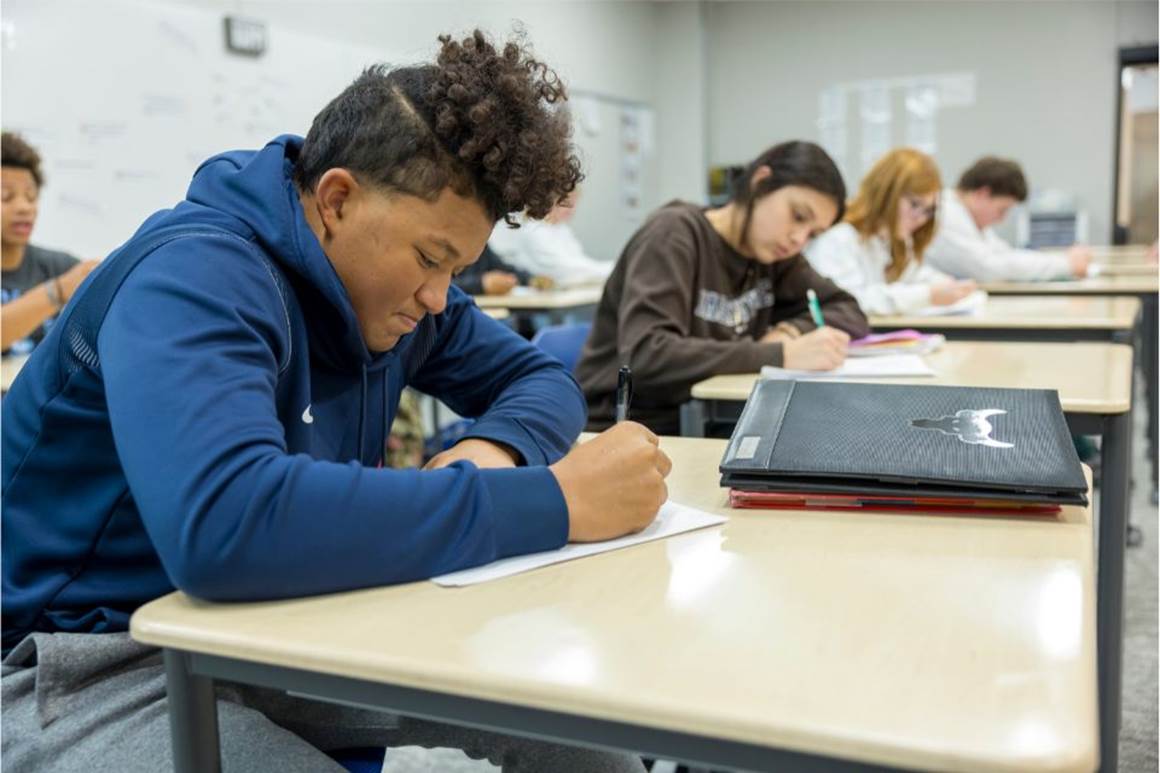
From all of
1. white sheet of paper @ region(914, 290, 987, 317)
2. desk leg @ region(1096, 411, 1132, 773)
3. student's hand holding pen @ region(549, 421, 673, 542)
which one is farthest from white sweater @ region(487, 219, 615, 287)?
student's hand holding pen @ region(549, 421, 673, 542)

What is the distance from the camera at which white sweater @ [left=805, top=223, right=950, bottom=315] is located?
2.71 meters

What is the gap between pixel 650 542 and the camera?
90cm

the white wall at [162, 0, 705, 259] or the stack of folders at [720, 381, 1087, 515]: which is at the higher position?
the white wall at [162, 0, 705, 259]

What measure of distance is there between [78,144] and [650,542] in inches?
121

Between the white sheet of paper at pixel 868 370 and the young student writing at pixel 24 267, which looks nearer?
the white sheet of paper at pixel 868 370

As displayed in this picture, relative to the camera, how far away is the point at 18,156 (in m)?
2.71

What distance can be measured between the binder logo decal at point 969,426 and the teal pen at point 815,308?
1086mm

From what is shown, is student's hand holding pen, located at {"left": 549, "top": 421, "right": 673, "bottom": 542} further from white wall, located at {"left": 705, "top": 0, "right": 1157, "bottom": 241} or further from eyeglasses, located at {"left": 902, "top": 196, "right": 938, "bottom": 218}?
white wall, located at {"left": 705, "top": 0, "right": 1157, "bottom": 241}

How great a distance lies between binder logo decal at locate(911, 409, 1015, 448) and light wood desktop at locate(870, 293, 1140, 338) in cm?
149

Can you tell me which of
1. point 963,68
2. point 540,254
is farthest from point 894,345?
point 963,68

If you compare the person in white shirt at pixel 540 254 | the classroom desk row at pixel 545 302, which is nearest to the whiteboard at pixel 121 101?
the classroom desk row at pixel 545 302

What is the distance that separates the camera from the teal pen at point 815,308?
87.1 inches

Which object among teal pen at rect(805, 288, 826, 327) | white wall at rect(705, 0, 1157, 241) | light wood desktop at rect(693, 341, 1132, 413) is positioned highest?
white wall at rect(705, 0, 1157, 241)

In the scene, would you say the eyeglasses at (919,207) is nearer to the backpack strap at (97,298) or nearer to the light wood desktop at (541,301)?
the light wood desktop at (541,301)
